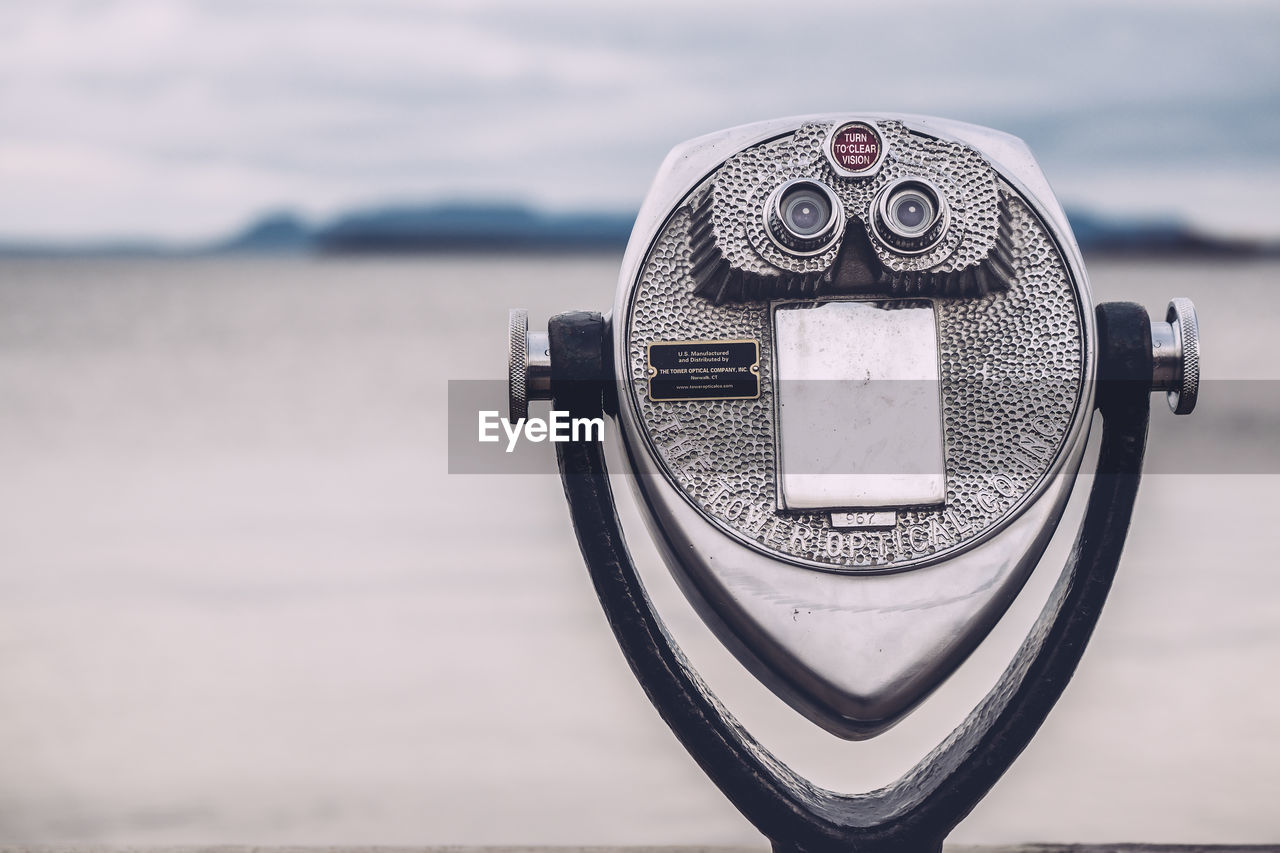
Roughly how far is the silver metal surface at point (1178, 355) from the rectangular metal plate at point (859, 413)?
272 mm

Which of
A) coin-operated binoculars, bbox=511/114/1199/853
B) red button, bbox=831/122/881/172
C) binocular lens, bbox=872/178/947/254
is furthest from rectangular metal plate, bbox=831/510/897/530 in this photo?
red button, bbox=831/122/881/172

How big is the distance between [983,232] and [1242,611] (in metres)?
1.76

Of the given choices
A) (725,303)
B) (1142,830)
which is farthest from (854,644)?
(1142,830)

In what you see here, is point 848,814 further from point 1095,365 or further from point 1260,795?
point 1260,795

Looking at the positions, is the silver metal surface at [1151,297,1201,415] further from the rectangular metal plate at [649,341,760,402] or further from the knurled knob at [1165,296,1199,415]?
the rectangular metal plate at [649,341,760,402]

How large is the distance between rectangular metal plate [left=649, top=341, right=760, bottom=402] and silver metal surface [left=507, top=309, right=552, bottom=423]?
133 millimetres

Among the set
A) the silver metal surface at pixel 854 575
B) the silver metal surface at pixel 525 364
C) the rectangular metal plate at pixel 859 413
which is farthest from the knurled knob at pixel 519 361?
the rectangular metal plate at pixel 859 413

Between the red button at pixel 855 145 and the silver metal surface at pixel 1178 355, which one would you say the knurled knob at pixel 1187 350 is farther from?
the red button at pixel 855 145

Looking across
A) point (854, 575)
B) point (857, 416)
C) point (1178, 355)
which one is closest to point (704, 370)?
point (857, 416)

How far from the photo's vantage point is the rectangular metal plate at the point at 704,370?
1.72 metres

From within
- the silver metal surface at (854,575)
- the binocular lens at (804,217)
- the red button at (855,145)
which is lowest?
the silver metal surface at (854,575)

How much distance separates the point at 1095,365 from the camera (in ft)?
5.78

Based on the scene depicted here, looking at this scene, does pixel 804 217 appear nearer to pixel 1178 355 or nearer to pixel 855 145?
pixel 855 145

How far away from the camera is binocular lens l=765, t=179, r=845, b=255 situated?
173 centimetres
